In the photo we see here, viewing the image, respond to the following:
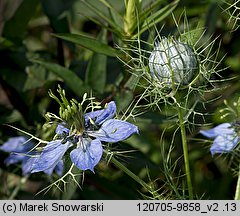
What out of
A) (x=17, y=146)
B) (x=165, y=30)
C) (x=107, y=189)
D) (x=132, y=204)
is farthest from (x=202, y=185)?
(x=132, y=204)

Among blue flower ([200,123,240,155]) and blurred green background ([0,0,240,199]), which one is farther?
blurred green background ([0,0,240,199])

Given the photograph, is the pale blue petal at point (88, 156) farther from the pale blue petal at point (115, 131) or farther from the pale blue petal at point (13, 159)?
the pale blue petal at point (13, 159)

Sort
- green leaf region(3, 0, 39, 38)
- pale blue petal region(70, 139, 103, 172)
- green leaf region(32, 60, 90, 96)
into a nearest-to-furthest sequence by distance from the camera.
Result: pale blue petal region(70, 139, 103, 172)
green leaf region(32, 60, 90, 96)
green leaf region(3, 0, 39, 38)

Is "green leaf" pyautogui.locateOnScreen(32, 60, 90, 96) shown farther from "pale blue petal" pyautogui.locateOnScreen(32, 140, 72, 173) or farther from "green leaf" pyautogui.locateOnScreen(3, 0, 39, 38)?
"pale blue petal" pyautogui.locateOnScreen(32, 140, 72, 173)

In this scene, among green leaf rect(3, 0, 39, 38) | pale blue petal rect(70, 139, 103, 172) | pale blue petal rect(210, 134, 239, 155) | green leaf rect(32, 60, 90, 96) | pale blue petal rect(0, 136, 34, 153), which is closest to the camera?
pale blue petal rect(70, 139, 103, 172)

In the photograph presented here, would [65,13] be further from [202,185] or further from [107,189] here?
[202,185]

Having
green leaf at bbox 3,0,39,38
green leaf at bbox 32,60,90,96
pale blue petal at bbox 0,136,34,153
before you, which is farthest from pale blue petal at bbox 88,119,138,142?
green leaf at bbox 3,0,39,38

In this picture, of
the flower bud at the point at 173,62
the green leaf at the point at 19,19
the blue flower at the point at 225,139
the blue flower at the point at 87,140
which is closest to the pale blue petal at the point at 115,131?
the blue flower at the point at 87,140
